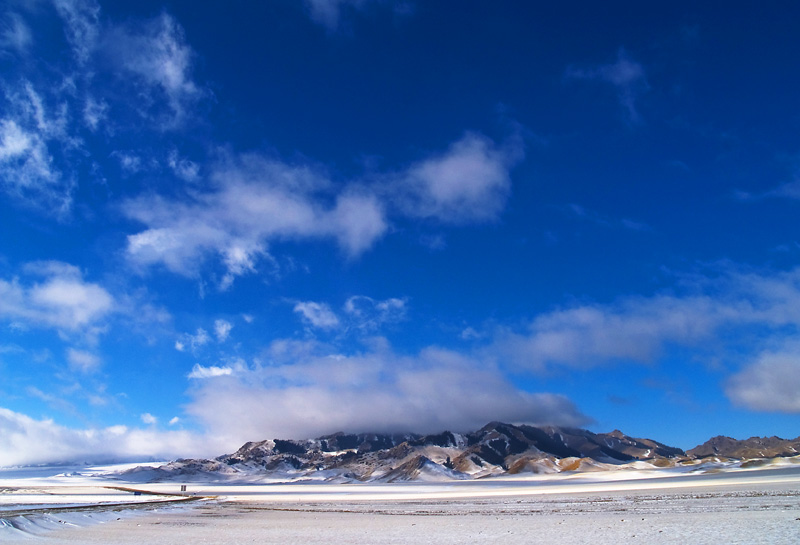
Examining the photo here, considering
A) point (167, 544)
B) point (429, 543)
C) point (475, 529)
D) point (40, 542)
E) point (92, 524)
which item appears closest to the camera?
point (429, 543)

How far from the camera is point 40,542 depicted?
3256cm

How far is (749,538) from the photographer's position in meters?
23.5

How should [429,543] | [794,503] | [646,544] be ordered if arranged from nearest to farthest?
[646,544]
[429,543]
[794,503]

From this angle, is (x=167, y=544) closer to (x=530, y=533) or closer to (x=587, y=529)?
(x=530, y=533)

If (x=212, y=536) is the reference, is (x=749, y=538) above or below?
above

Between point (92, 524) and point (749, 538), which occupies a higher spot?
point (749, 538)

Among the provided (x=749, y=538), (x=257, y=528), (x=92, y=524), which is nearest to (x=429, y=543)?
(x=749, y=538)

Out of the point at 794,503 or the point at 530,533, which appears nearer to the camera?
the point at 530,533

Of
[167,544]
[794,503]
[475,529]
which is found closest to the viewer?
[167,544]

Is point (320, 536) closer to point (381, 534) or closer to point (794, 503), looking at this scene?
point (381, 534)

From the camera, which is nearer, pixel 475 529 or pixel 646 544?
pixel 646 544

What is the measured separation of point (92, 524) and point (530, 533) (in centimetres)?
4131

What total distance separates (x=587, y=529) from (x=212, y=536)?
25.0m

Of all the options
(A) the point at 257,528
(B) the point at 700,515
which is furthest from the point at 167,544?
(B) the point at 700,515
